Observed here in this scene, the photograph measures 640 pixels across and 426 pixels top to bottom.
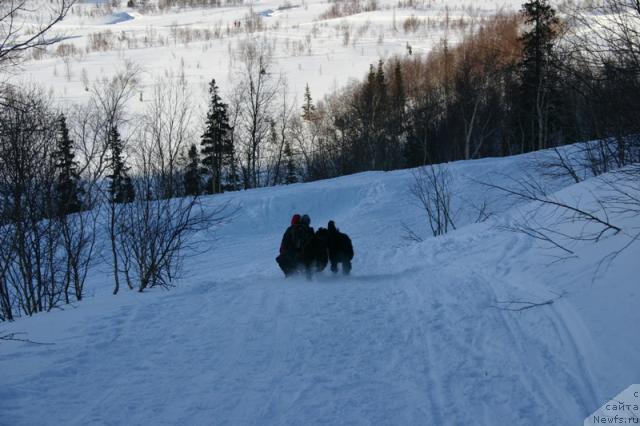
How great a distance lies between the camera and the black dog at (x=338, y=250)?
11031 mm

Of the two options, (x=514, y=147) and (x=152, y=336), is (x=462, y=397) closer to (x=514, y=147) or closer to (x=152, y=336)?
(x=152, y=336)

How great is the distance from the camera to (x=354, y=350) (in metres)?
5.25

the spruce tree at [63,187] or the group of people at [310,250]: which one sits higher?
the spruce tree at [63,187]

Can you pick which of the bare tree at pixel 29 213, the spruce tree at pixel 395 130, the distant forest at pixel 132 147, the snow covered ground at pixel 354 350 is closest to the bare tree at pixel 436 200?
the distant forest at pixel 132 147

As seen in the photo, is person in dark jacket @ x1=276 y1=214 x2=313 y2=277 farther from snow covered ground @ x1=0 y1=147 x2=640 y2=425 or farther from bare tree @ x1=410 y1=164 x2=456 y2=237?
bare tree @ x1=410 y1=164 x2=456 y2=237

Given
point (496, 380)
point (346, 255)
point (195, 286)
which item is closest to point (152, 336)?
point (195, 286)

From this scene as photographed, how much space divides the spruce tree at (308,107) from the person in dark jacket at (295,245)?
55.3 m

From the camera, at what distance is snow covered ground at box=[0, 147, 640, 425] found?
12.6 ft

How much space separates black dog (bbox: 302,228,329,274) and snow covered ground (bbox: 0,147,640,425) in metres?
1.22

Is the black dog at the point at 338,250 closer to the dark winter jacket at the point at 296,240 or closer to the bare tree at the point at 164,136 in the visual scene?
the dark winter jacket at the point at 296,240

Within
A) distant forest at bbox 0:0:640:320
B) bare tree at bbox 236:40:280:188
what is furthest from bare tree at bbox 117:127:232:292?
bare tree at bbox 236:40:280:188

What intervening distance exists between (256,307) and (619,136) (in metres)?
5.37

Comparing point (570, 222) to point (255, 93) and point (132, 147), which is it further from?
point (255, 93)

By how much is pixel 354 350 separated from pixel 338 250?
589 cm
